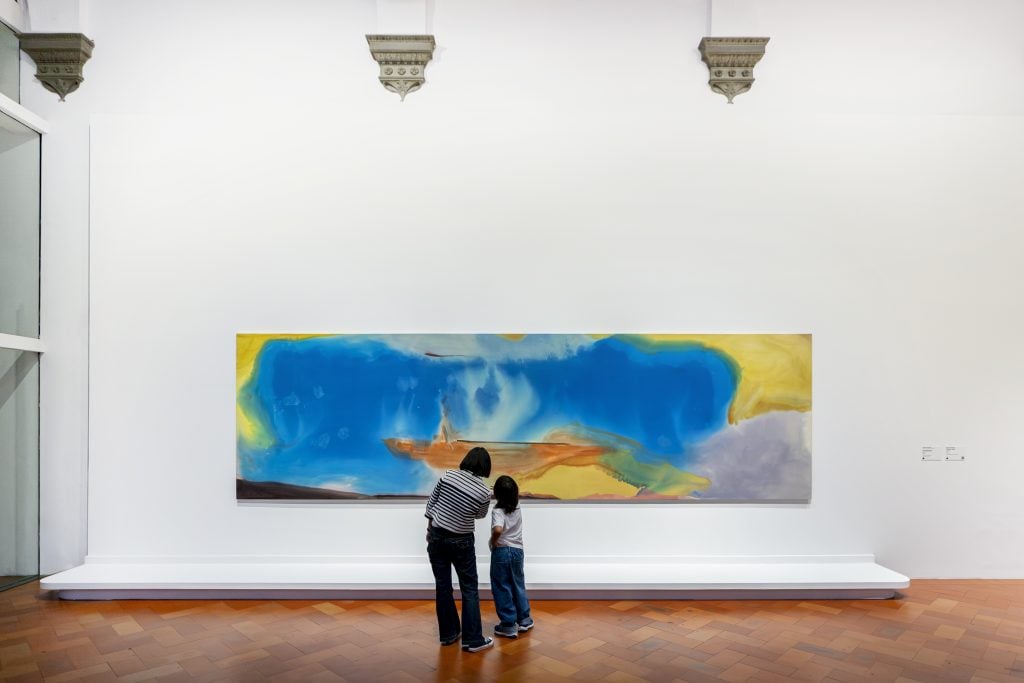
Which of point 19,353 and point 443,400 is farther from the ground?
point 19,353

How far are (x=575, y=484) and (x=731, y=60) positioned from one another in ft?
14.1

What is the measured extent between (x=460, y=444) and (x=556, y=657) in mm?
2216

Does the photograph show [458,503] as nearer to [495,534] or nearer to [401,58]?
[495,534]

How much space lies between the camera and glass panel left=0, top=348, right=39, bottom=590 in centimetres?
593

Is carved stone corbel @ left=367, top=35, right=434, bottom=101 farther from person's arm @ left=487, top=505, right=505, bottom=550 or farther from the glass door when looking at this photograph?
person's arm @ left=487, top=505, right=505, bottom=550

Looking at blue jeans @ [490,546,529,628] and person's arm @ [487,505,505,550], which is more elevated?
person's arm @ [487,505,505,550]

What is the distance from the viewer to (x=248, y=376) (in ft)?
20.1

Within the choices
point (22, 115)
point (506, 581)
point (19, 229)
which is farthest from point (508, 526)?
point (22, 115)

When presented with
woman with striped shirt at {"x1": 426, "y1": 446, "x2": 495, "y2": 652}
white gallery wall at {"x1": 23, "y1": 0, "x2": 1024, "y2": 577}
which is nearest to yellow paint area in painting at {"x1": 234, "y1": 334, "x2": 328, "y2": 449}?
white gallery wall at {"x1": 23, "y1": 0, "x2": 1024, "y2": 577}

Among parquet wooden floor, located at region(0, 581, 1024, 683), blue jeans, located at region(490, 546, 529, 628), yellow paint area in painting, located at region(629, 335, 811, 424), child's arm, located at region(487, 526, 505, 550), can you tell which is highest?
yellow paint area in painting, located at region(629, 335, 811, 424)

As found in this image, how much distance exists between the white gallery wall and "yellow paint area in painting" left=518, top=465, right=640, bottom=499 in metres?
0.17

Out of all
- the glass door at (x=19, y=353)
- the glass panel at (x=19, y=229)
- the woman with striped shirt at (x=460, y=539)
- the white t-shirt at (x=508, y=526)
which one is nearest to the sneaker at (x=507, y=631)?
the woman with striped shirt at (x=460, y=539)

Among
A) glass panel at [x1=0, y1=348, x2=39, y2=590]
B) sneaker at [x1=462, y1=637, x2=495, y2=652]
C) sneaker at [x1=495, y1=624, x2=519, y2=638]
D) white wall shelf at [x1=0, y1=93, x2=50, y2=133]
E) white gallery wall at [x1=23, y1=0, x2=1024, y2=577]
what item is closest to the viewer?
sneaker at [x1=462, y1=637, x2=495, y2=652]

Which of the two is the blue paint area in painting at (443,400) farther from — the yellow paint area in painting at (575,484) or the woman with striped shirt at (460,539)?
the woman with striped shirt at (460,539)
